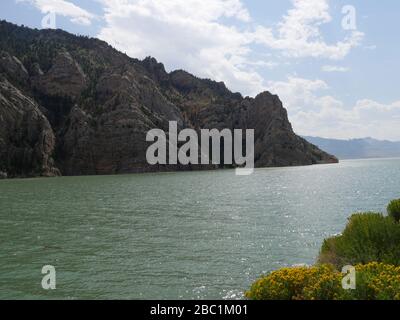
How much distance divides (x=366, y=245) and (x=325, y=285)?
23.8ft

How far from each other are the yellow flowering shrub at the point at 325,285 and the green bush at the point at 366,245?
15.5ft

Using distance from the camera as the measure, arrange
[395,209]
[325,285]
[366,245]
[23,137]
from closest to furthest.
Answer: [325,285]
[366,245]
[395,209]
[23,137]

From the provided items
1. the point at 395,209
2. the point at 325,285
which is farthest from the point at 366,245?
the point at 395,209

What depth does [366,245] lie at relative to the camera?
18.3 m

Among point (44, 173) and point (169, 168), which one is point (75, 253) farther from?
point (169, 168)

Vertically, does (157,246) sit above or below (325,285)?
below

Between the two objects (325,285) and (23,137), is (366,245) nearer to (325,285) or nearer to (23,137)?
(325,285)

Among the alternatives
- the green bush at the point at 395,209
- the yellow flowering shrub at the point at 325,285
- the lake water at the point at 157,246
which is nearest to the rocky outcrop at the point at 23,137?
the lake water at the point at 157,246

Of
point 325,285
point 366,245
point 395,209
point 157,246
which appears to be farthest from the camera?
point 157,246

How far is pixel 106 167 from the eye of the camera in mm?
188500

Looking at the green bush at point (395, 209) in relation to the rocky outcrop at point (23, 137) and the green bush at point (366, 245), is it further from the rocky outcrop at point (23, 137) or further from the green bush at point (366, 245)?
the rocky outcrop at point (23, 137)

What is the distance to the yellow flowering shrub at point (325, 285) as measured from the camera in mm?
11312

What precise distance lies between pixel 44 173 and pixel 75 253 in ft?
498

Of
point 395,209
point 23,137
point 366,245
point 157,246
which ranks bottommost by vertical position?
point 157,246
